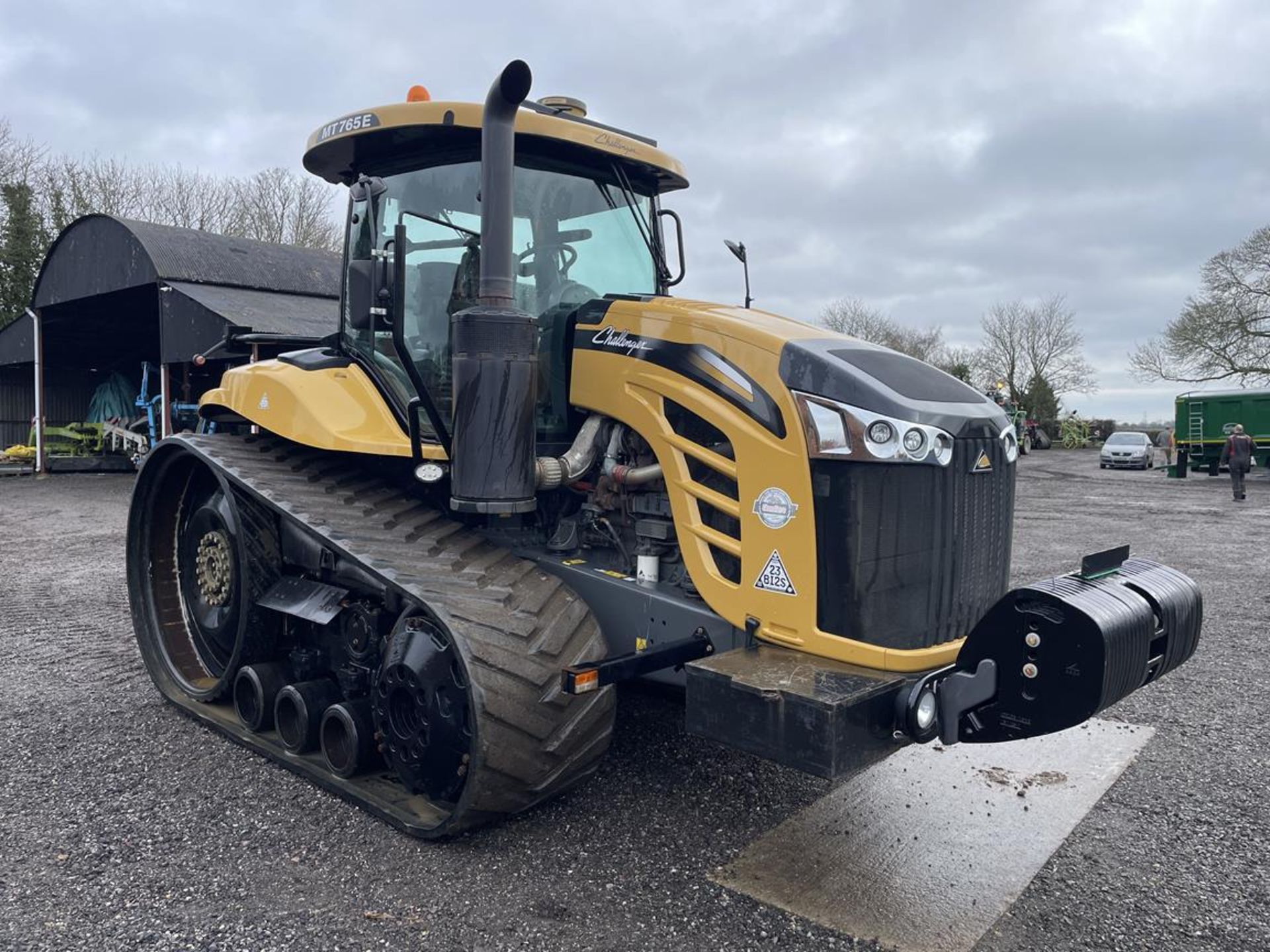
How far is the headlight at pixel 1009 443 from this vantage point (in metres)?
3.54

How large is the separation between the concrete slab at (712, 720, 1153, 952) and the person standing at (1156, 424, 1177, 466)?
27.7 m

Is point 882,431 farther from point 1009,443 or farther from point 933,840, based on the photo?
point 933,840

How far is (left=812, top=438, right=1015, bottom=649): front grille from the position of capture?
3156 mm

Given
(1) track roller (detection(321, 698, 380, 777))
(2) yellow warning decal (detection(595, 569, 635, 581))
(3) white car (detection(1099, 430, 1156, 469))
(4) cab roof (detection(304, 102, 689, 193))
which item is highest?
(4) cab roof (detection(304, 102, 689, 193))

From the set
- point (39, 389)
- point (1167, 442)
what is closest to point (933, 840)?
point (39, 389)

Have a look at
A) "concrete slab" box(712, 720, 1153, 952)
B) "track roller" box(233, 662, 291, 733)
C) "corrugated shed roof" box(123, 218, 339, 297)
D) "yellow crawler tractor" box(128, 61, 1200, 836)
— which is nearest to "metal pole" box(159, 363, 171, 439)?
"corrugated shed roof" box(123, 218, 339, 297)

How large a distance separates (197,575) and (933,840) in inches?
153

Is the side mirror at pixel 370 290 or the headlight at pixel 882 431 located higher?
the side mirror at pixel 370 290

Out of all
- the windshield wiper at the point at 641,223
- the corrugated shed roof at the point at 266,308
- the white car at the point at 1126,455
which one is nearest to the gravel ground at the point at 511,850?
the windshield wiper at the point at 641,223

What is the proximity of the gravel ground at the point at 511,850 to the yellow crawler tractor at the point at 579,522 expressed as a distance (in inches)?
9.8

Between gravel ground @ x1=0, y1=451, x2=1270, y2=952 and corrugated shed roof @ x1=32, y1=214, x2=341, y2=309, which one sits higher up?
corrugated shed roof @ x1=32, y1=214, x2=341, y2=309

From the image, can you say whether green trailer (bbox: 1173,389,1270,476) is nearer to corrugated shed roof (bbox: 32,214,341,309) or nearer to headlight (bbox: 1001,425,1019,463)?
corrugated shed roof (bbox: 32,214,341,309)

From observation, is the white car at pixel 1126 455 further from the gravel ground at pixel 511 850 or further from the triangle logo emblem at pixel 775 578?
the triangle logo emblem at pixel 775 578

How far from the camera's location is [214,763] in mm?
4293
